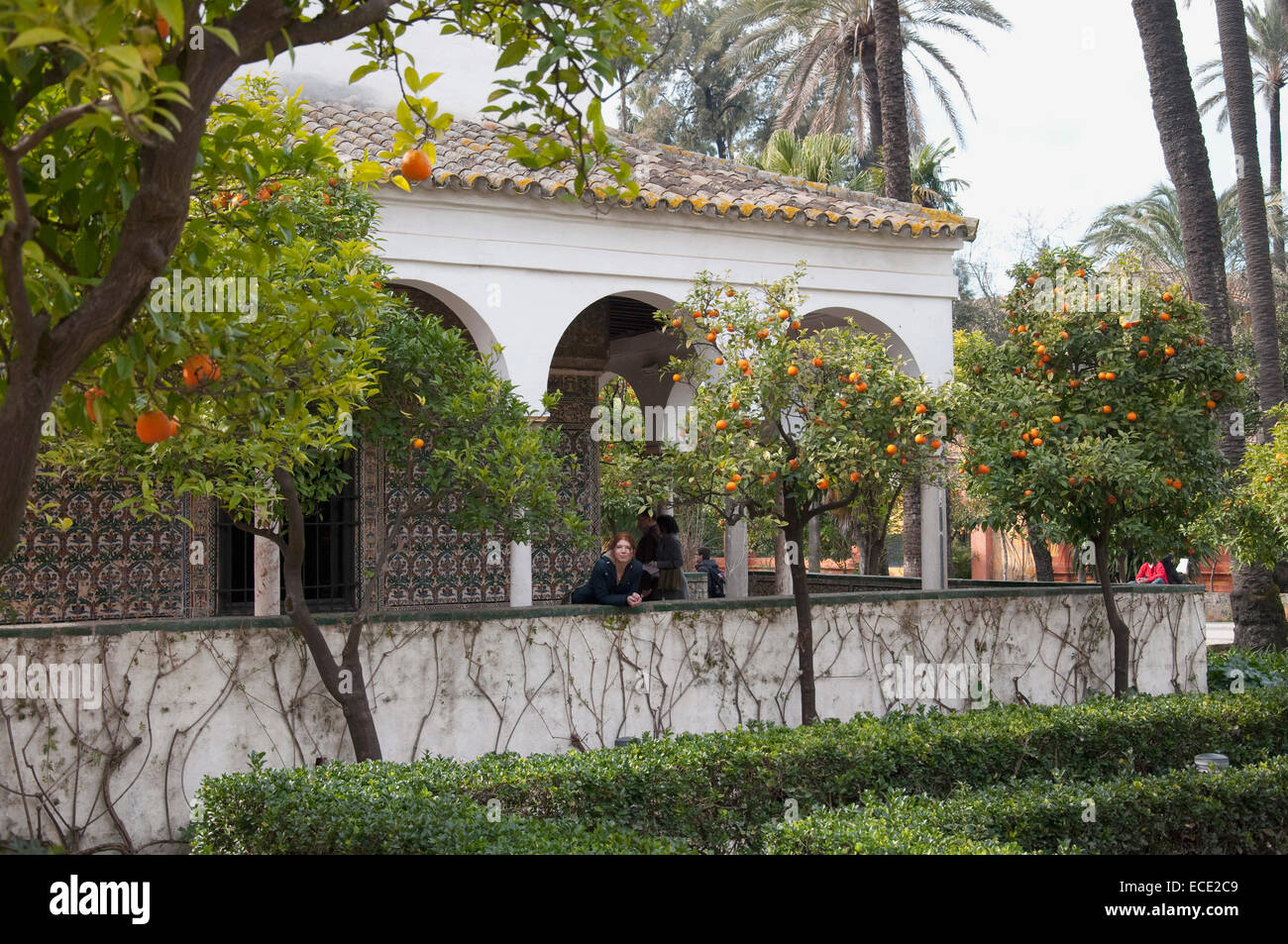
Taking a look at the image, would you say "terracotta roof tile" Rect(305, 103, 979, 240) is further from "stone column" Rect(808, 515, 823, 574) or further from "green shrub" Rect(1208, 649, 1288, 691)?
"stone column" Rect(808, 515, 823, 574)

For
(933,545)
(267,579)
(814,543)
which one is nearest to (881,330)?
(933,545)

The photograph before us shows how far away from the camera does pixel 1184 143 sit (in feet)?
40.1

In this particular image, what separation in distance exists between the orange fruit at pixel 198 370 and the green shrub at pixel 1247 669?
1028 centimetres

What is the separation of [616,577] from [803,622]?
4.60ft

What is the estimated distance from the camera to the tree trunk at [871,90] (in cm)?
2417

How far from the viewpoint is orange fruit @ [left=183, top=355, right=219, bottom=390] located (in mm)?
3758

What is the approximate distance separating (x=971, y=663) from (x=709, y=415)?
3.70 m

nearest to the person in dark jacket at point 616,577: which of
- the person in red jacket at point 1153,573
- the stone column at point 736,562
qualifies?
the stone column at point 736,562

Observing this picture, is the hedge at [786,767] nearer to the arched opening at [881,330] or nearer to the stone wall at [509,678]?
the stone wall at [509,678]

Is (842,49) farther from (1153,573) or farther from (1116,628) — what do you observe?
(1116,628)

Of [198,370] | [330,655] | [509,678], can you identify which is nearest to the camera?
[198,370]

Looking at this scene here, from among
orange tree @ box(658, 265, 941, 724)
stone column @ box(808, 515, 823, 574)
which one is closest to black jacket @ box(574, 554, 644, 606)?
orange tree @ box(658, 265, 941, 724)

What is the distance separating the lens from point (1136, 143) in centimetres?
6216
